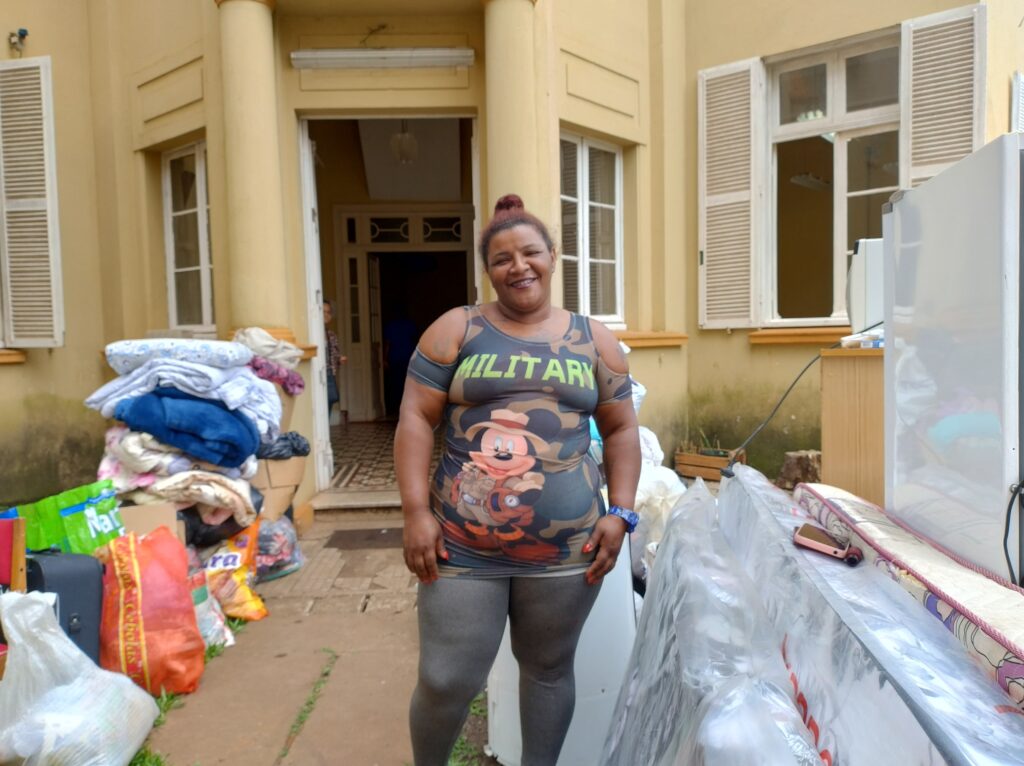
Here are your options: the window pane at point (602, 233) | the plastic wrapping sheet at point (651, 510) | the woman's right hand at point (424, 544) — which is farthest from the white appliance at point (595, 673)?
the window pane at point (602, 233)

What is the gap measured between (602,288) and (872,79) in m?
2.55

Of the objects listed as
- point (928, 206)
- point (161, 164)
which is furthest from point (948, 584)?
point (161, 164)

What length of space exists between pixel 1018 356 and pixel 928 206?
469 mm

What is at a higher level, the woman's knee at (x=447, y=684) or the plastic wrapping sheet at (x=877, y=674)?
the plastic wrapping sheet at (x=877, y=674)

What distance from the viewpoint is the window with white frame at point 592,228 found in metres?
5.72

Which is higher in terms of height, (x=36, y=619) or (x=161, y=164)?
(x=161, y=164)

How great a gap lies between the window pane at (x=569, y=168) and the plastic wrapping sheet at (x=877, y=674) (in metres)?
4.55

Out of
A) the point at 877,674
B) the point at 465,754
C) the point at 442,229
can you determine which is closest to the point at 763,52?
the point at 442,229

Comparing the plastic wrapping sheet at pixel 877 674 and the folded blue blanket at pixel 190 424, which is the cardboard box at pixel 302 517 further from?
the plastic wrapping sheet at pixel 877 674

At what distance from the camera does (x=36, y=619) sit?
225cm

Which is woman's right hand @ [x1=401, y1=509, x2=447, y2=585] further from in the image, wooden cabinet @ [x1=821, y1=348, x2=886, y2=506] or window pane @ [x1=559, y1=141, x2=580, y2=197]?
window pane @ [x1=559, y1=141, x2=580, y2=197]

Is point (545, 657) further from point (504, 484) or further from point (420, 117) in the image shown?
point (420, 117)

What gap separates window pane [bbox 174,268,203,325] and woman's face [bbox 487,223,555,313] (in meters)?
4.49

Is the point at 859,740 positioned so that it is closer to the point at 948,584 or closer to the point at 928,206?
the point at 948,584
